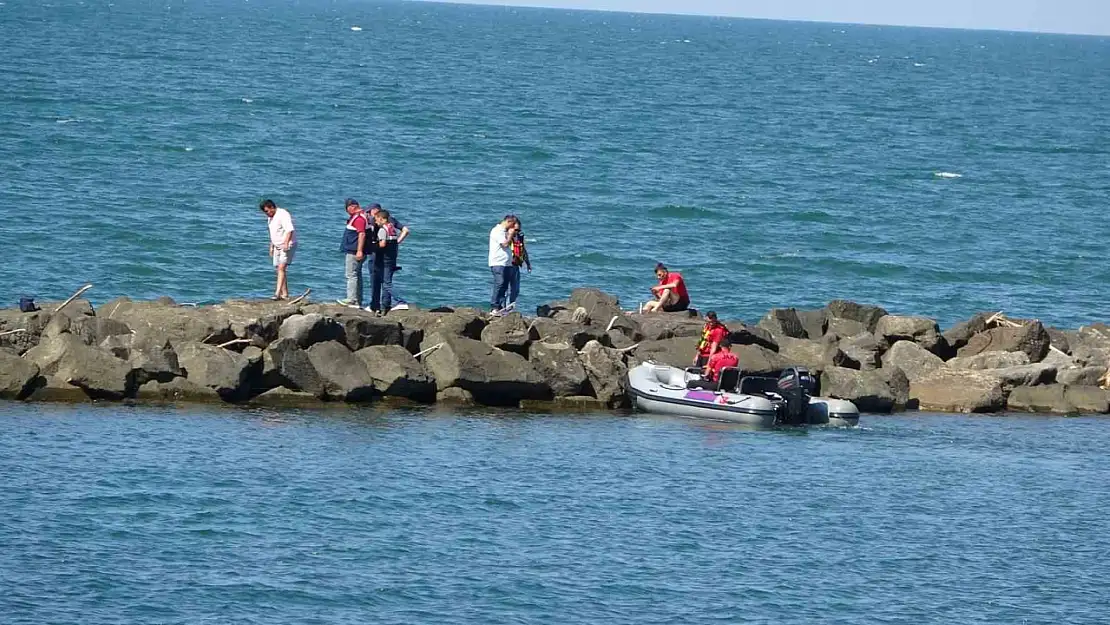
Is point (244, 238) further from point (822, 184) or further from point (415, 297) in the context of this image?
point (822, 184)

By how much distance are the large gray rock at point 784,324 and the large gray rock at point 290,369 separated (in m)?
8.58

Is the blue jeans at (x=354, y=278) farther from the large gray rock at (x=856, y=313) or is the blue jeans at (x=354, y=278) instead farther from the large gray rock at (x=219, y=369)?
the large gray rock at (x=856, y=313)

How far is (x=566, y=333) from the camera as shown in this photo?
2733 centimetres

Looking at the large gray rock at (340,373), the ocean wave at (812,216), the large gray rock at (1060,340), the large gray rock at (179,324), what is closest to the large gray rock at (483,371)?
the large gray rock at (340,373)

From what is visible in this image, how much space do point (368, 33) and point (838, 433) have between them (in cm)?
14687

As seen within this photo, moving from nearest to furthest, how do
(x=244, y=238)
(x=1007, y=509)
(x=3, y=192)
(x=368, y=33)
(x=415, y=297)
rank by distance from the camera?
(x=1007, y=509), (x=415, y=297), (x=244, y=238), (x=3, y=192), (x=368, y=33)

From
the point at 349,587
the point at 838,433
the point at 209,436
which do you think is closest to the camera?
the point at 349,587

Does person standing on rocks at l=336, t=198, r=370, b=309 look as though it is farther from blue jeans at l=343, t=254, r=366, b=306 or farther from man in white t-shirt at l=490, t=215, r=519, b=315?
man in white t-shirt at l=490, t=215, r=519, b=315

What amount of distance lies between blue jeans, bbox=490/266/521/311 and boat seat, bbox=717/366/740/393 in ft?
14.0

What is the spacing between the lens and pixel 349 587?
17.6 m

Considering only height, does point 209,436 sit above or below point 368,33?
below

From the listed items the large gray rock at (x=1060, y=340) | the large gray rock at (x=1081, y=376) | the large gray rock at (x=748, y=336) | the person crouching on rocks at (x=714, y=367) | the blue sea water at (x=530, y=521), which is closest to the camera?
the blue sea water at (x=530, y=521)

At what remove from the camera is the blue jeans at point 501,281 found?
93.0 feet

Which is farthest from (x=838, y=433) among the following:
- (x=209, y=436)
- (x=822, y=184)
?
(x=822, y=184)
